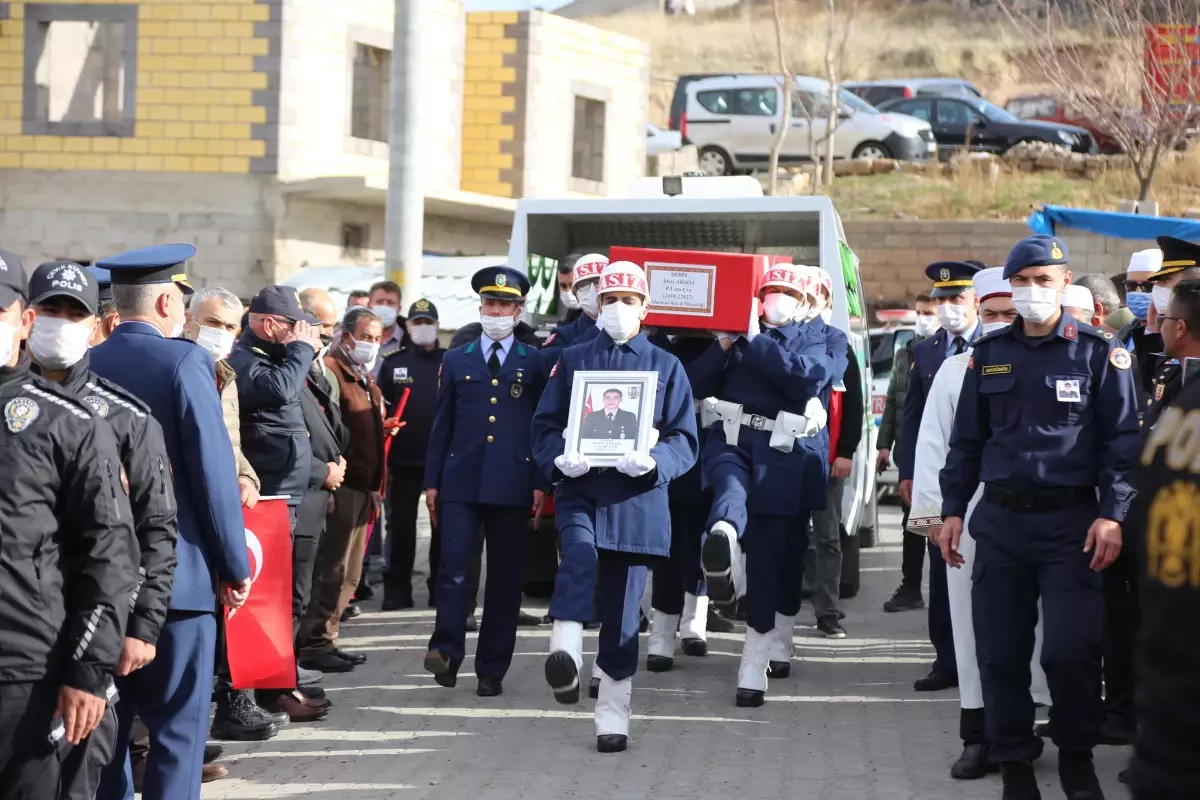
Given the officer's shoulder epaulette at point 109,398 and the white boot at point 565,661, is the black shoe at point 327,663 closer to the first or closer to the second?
the white boot at point 565,661

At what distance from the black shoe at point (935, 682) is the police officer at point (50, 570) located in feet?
17.2

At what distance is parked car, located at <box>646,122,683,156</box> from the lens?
110ft

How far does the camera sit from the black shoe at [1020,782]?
646 cm

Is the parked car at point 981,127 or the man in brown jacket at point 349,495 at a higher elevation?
the parked car at point 981,127

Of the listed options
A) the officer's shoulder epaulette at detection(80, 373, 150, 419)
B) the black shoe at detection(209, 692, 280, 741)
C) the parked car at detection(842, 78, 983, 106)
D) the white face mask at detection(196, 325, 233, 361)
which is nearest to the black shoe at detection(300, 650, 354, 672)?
the black shoe at detection(209, 692, 280, 741)

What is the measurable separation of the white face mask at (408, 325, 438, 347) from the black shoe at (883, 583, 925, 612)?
3.53 m

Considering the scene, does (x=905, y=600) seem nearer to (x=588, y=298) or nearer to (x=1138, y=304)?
(x=1138, y=304)

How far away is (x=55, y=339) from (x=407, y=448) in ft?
20.9

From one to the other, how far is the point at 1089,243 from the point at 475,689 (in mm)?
18939

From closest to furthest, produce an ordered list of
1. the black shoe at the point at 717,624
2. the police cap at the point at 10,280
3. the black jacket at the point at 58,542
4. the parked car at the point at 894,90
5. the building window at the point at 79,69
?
1. the black jacket at the point at 58,542
2. the police cap at the point at 10,280
3. the black shoe at the point at 717,624
4. the building window at the point at 79,69
5. the parked car at the point at 894,90

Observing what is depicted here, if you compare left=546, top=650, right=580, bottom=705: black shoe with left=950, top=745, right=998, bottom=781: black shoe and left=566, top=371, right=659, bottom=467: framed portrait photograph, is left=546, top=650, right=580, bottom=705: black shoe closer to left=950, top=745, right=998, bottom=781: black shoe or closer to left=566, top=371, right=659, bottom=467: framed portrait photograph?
left=566, top=371, right=659, bottom=467: framed portrait photograph

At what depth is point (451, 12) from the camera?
27.8m

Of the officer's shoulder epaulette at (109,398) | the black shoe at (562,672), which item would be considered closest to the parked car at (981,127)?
the black shoe at (562,672)

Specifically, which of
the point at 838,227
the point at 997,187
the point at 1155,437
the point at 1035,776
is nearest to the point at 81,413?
the point at 1155,437
